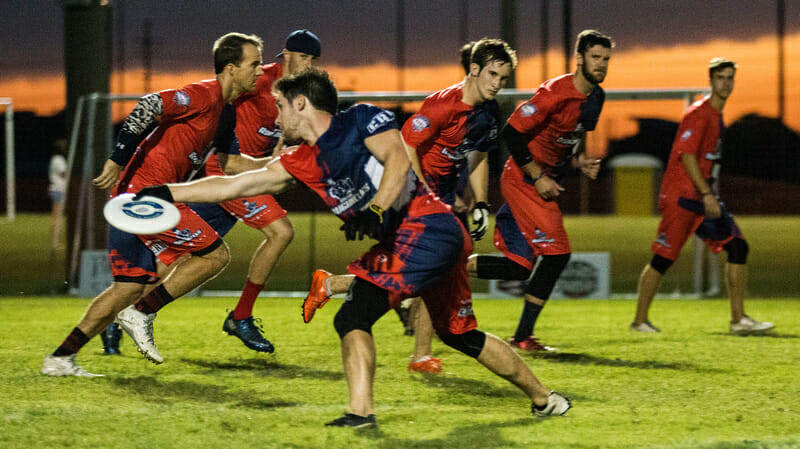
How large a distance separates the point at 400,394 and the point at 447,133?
1.76 metres

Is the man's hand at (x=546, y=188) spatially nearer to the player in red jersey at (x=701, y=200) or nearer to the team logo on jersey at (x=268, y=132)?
the player in red jersey at (x=701, y=200)

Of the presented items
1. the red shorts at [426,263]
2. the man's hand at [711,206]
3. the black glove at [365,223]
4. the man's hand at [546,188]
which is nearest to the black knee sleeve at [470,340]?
the red shorts at [426,263]

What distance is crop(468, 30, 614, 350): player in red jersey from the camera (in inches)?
273

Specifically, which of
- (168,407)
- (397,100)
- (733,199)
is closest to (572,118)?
(168,407)

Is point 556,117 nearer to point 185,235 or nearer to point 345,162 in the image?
point 185,235

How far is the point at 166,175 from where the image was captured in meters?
6.18

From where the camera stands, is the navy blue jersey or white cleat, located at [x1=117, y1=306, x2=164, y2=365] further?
white cleat, located at [x1=117, y1=306, x2=164, y2=365]

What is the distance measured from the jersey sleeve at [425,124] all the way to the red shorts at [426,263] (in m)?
1.72

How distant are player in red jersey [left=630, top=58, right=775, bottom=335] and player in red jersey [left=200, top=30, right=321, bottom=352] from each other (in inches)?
120

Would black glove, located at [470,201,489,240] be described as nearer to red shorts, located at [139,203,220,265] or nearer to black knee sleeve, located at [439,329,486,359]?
red shorts, located at [139,203,220,265]

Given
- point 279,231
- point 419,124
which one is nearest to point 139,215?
point 419,124

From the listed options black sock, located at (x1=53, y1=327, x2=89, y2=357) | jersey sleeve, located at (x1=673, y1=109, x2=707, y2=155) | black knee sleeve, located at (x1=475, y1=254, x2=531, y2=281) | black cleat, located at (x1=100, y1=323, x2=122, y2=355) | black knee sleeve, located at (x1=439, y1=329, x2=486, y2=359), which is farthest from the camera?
jersey sleeve, located at (x1=673, y1=109, x2=707, y2=155)

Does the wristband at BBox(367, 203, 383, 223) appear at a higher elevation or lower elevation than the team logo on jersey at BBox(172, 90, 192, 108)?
lower

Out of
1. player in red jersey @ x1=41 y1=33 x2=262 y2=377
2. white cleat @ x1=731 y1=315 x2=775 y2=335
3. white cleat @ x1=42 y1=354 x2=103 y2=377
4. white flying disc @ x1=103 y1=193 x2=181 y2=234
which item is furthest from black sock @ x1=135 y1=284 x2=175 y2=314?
white cleat @ x1=731 y1=315 x2=775 y2=335
